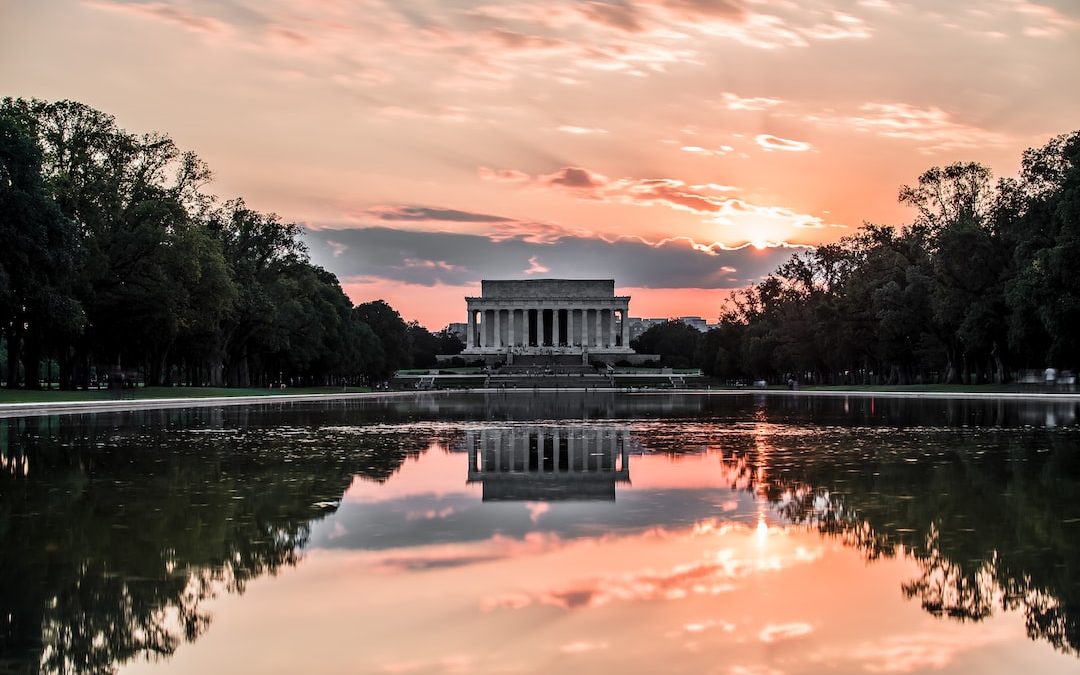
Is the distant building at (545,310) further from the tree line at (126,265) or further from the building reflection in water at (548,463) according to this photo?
the building reflection in water at (548,463)

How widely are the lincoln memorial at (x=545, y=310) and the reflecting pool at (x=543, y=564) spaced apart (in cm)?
12729

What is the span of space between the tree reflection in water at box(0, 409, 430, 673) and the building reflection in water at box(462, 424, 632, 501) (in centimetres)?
190

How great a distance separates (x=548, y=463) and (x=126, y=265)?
42099 millimetres

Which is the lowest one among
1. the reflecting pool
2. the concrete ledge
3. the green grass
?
the reflecting pool

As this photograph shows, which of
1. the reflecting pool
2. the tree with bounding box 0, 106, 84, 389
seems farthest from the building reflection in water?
the tree with bounding box 0, 106, 84, 389

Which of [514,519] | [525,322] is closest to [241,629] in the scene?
[514,519]

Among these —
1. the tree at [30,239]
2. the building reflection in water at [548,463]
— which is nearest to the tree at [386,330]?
the tree at [30,239]

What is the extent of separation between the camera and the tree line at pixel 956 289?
49.9 meters

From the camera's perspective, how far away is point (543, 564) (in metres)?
9.05

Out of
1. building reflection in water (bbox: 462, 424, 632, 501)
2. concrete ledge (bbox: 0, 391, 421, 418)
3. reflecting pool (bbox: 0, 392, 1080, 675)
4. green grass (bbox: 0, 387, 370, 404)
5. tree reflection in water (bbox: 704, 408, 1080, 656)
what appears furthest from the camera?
green grass (bbox: 0, 387, 370, 404)

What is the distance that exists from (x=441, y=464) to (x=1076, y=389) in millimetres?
49379

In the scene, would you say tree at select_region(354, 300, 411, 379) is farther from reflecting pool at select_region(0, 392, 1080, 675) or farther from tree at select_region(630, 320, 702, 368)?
reflecting pool at select_region(0, 392, 1080, 675)

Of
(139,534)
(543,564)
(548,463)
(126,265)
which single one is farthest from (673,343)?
(543,564)

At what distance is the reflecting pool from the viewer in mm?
6551
